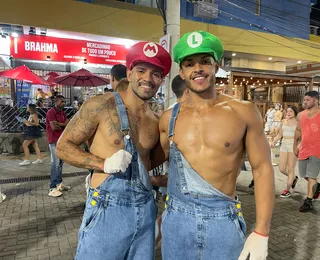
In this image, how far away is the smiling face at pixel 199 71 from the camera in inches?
69.7

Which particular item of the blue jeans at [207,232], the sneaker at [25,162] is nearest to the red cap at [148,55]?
the blue jeans at [207,232]

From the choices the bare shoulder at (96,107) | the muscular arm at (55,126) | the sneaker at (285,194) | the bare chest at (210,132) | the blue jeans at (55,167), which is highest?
the bare shoulder at (96,107)

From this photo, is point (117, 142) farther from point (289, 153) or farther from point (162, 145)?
point (289, 153)

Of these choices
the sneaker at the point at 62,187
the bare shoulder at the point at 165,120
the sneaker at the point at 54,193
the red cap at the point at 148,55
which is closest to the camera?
the red cap at the point at 148,55

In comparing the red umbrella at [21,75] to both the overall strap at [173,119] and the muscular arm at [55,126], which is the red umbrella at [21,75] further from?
the overall strap at [173,119]

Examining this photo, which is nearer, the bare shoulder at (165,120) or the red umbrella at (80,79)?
the bare shoulder at (165,120)

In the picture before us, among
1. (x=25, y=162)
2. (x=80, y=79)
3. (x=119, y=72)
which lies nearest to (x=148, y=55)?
(x=119, y=72)

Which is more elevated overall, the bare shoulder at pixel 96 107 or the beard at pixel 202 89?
the beard at pixel 202 89

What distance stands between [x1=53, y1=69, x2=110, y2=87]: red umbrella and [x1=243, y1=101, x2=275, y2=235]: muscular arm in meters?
8.38

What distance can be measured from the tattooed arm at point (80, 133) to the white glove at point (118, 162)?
0.38 ft

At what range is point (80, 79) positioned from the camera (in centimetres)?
983

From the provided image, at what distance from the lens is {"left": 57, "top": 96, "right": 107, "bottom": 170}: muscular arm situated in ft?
5.97

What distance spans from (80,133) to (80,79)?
845 cm

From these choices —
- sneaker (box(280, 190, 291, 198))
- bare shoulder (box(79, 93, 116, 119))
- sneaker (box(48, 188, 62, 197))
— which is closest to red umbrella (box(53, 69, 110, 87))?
sneaker (box(48, 188, 62, 197))
